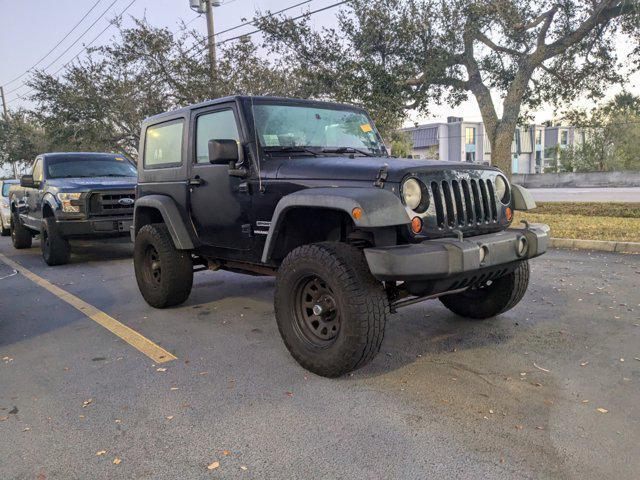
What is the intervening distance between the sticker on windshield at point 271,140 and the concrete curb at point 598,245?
601 cm

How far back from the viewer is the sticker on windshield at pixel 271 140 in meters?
4.30

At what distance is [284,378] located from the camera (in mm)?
3619

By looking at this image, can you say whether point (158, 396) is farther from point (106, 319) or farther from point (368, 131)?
point (368, 131)

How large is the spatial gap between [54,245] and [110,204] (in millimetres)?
1078

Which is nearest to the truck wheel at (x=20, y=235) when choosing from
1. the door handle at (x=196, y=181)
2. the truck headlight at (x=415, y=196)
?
the door handle at (x=196, y=181)

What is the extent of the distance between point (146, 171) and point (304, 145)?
7.27 feet

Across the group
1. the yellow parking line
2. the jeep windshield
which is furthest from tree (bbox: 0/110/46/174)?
the jeep windshield

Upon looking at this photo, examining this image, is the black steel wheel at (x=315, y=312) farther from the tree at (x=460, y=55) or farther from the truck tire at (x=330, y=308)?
the tree at (x=460, y=55)

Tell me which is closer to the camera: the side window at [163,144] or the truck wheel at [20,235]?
the side window at [163,144]

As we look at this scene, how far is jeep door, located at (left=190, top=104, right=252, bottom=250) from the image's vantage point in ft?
14.5

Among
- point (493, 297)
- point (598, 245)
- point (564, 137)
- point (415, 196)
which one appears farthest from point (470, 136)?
point (415, 196)

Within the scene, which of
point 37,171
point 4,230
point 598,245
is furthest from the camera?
point 4,230

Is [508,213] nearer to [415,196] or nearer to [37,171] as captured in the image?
[415,196]

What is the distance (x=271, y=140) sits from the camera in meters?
4.33
